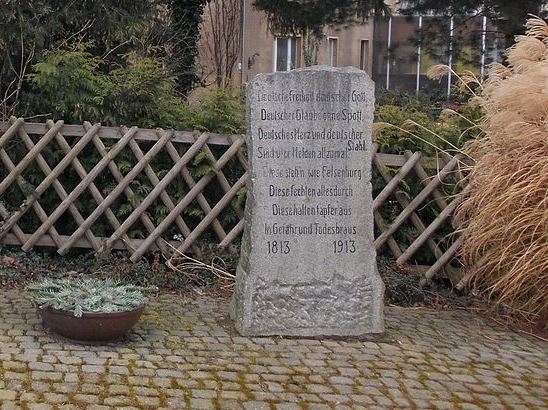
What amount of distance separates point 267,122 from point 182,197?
1.98m

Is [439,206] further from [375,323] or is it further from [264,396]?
[264,396]

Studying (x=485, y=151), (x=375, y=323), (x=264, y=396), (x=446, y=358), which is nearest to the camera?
(x=264, y=396)

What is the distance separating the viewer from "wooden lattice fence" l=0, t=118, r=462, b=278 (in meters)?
7.07

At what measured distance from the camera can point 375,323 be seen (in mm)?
5711

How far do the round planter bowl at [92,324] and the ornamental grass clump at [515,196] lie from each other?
2643 millimetres

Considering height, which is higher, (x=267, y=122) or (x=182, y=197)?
(x=267, y=122)

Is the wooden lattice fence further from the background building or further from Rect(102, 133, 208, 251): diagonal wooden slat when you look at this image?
the background building

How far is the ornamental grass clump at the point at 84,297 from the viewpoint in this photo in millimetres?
5059

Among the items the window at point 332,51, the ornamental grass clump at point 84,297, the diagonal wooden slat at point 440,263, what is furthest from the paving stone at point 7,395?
the window at point 332,51

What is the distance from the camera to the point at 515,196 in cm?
595

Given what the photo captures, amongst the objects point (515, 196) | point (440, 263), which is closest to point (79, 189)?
point (440, 263)

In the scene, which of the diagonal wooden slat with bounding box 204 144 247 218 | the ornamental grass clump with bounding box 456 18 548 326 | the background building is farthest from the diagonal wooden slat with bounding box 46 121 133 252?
the background building

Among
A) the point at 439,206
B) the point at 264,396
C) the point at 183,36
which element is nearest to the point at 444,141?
the point at 439,206

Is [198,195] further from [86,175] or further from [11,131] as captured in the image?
[11,131]
